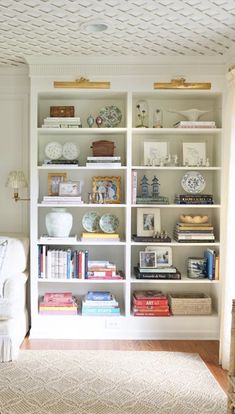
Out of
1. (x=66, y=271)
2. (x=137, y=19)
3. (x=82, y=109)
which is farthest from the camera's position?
(x=82, y=109)

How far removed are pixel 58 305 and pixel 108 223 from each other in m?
0.89

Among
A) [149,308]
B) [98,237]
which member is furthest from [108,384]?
[98,237]

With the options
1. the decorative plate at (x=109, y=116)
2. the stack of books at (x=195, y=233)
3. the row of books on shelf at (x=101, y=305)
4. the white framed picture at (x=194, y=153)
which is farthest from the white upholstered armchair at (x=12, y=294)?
the white framed picture at (x=194, y=153)

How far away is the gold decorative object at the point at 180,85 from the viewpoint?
3.71 metres

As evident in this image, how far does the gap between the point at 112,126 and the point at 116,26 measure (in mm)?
1101

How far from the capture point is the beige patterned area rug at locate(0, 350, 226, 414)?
8.63 ft

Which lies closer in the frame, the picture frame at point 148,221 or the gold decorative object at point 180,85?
the gold decorative object at point 180,85

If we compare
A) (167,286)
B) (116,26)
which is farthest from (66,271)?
(116,26)

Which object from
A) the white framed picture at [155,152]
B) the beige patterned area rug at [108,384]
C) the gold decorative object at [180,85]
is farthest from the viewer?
the white framed picture at [155,152]

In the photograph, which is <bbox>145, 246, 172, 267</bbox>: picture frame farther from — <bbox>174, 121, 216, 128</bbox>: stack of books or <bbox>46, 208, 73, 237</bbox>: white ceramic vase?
<bbox>174, 121, 216, 128</bbox>: stack of books

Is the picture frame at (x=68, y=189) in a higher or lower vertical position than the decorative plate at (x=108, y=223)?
higher

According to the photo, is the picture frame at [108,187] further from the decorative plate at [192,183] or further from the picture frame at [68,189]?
the decorative plate at [192,183]

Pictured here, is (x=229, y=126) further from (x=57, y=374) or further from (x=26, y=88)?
(x=57, y=374)

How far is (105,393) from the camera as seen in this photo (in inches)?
110
